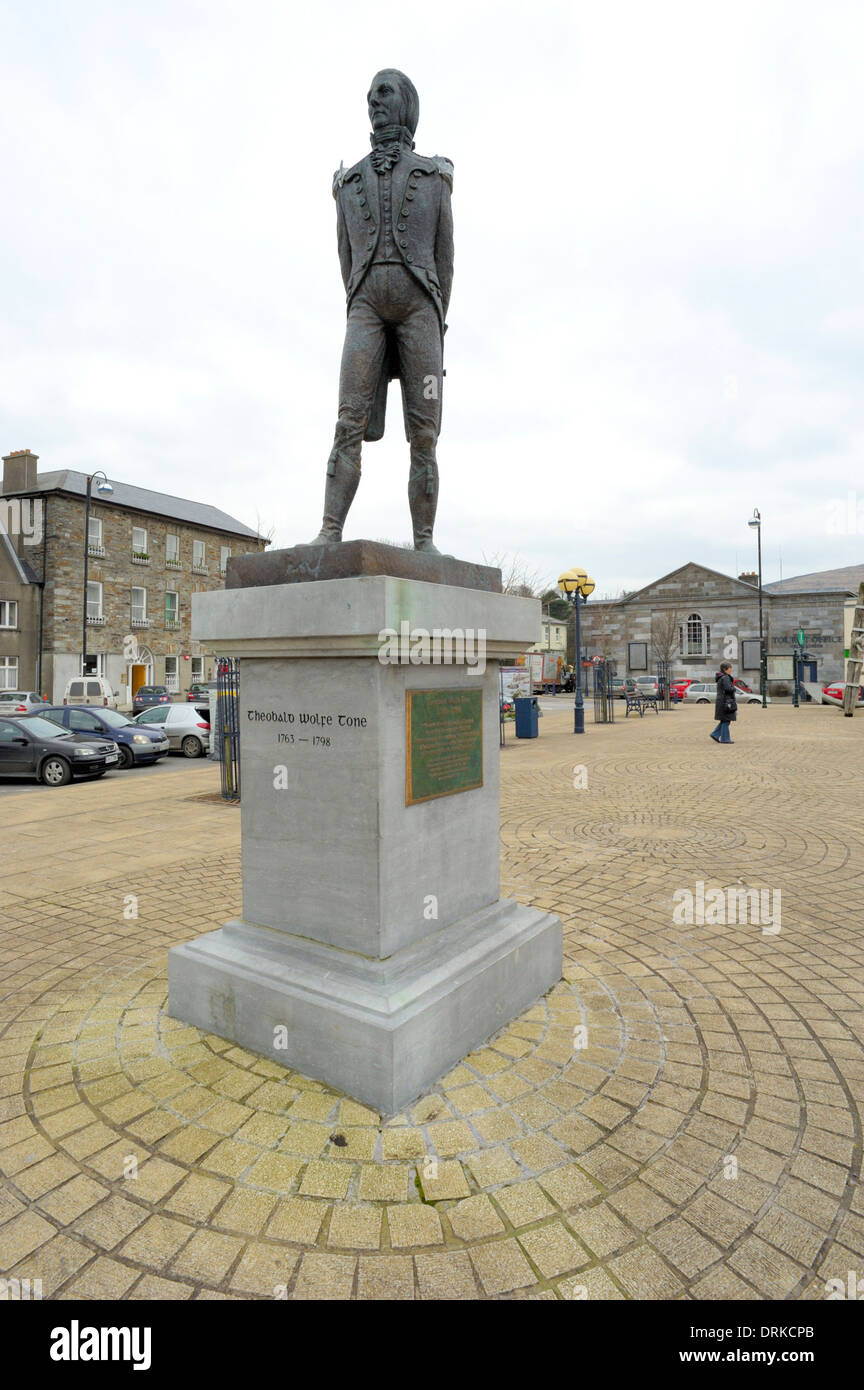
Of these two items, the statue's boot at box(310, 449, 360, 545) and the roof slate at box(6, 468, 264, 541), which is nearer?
the statue's boot at box(310, 449, 360, 545)

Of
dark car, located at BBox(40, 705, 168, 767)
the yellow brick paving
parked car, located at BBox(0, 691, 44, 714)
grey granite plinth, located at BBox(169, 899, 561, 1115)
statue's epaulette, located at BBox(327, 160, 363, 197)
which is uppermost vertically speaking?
statue's epaulette, located at BBox(327, 160, 363, 197)

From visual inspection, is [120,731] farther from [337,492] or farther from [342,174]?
[342,174]

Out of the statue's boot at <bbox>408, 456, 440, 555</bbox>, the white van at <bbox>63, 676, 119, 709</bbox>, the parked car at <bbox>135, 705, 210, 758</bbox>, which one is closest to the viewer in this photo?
the statue's boot at <bbox>408, 456, 440, 555</bbox>

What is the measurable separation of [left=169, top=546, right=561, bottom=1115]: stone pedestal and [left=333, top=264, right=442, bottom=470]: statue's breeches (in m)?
0.91

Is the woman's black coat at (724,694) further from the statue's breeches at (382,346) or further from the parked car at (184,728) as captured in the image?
the statue's breeches at (382,346)

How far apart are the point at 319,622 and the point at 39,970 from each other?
2.88 m

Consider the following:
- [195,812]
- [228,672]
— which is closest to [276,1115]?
[195,812]

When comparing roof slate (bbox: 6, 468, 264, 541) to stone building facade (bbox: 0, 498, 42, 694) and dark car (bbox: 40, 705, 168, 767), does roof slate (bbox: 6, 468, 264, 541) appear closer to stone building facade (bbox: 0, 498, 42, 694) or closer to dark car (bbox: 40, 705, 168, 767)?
stone building facade (bbox: 0, 498, 42, 694)

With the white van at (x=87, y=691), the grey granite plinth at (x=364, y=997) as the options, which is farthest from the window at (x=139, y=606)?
the grey granite plinth at (x=364, y=997)

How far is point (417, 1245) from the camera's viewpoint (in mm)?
2186

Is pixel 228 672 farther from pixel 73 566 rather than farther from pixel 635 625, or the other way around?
pixel 635 625

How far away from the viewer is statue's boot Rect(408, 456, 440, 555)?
3.97m

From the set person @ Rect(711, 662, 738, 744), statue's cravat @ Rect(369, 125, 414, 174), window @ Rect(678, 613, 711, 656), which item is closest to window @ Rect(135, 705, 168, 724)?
person @ Rect(711, 662, 738, 744)

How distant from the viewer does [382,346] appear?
3.83m
